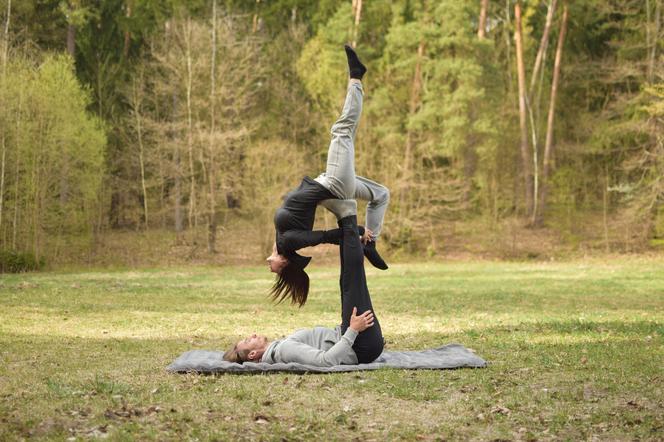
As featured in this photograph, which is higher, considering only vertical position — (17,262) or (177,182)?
(177,182)

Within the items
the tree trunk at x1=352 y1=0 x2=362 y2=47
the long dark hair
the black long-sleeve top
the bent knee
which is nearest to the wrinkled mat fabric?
the long dark hair

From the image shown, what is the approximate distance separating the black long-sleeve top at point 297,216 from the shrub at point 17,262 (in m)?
20.4

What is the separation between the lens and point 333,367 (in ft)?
27.0

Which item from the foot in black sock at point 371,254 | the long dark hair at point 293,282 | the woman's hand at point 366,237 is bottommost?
the long dark hair at point 293,282

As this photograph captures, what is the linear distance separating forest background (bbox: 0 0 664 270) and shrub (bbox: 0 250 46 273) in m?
0.92

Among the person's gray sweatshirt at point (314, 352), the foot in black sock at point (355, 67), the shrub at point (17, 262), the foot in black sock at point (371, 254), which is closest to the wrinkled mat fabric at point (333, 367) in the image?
the person's gray sweatshirt at point (314, 352)

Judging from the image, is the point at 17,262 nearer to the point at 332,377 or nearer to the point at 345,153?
the point at 345,153

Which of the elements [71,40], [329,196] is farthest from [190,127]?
[329,196]

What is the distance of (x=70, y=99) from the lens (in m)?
28.8

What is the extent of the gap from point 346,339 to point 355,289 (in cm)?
51

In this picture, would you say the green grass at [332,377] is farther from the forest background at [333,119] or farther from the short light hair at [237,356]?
the forest background at [333,119]

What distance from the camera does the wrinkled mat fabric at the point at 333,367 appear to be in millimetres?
8156

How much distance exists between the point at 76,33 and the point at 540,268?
79.7ft

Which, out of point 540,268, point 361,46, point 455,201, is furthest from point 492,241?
point 361,46
